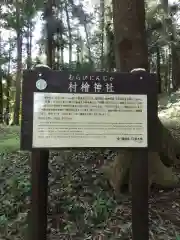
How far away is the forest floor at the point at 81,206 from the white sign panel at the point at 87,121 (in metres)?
1.63

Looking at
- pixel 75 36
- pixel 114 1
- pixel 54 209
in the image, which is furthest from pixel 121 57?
pixel 75 36

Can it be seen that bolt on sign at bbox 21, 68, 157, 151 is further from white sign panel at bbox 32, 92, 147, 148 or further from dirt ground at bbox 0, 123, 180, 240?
dirt ground at bbox 0, 123, 180, 240

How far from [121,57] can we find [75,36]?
710 inches

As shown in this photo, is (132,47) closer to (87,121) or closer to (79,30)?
(87,121)

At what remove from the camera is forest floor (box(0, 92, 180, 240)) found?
14.8 feet

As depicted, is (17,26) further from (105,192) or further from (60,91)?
(60,91)

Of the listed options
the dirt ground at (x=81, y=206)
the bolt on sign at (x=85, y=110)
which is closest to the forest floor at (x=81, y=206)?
the dirt ground at (x=81, y=206)

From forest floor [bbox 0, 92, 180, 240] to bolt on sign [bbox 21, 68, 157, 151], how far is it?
1.62 meters

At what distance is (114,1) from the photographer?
587 centimetres

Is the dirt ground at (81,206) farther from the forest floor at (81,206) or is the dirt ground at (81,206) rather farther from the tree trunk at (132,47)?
the tree trunk at (132,47)

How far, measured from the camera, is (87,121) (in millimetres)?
3369

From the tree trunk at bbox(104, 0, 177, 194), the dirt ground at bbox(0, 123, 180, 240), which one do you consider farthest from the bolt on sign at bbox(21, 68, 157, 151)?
the tree trunk at bbox(104, 0, 177, 194)

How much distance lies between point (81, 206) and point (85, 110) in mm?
2103

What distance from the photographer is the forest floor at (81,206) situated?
4.50 m
